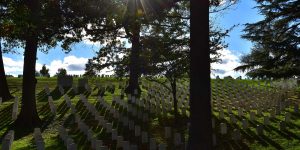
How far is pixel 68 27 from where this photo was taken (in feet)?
54.3

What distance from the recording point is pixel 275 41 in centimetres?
2455

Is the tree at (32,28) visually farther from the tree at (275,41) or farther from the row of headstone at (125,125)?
the tree at (275,41)

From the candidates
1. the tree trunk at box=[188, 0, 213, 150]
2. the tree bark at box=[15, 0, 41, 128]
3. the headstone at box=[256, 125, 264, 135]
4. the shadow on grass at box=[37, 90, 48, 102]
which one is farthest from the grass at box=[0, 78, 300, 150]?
the tree trunk at box=[188, 0, 213, 150]

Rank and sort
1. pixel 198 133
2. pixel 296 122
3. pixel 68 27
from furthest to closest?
pixel 296 122, pixel 68 27, pixel 198 133

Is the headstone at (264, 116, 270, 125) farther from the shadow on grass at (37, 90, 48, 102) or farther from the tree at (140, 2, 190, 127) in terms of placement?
the shadow on grass at (37, 90, 48, 102)

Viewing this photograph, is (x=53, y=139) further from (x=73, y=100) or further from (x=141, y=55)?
(x=73, y=100)

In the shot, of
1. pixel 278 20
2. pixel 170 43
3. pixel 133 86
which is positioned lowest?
pixel 133 86

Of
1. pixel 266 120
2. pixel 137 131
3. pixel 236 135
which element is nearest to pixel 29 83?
pixel 137 131

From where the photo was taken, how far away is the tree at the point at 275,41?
24.1m

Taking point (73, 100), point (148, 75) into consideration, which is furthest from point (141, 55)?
point (73, 100)

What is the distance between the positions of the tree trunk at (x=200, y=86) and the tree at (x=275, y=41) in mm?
14174

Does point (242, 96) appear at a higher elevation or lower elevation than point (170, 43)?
lower

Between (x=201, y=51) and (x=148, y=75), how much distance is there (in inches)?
347

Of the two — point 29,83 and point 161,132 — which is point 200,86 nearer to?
point 161,132
